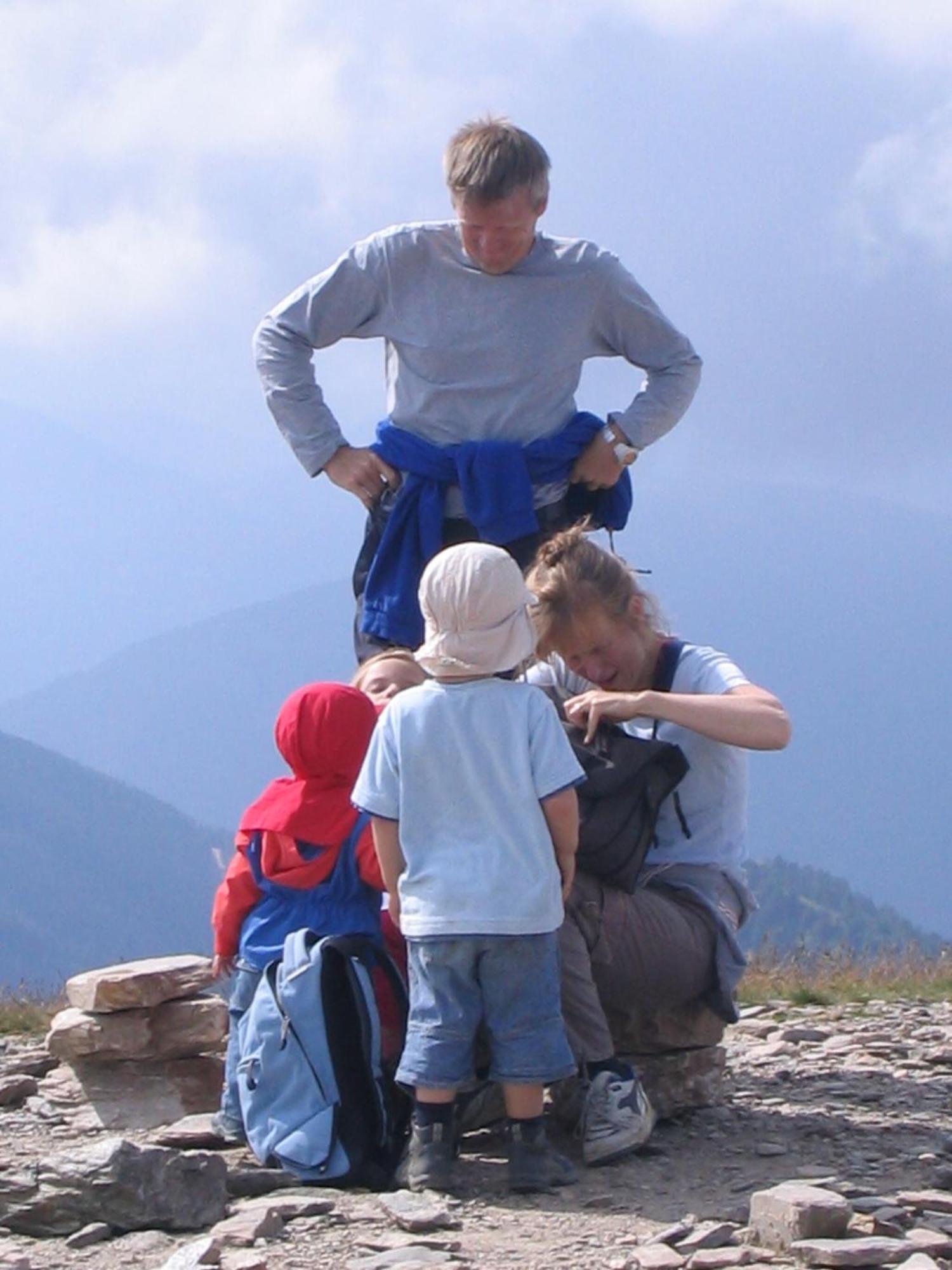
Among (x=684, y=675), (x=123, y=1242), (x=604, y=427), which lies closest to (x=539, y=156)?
(x=604, y=427)

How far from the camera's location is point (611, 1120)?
5109 millimetres

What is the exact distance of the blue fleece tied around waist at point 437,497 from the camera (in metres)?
6.19

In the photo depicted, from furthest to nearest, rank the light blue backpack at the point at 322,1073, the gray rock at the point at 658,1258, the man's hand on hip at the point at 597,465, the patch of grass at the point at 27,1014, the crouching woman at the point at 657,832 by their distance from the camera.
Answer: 1. the patch of grass at the point at 27,1014
2. the man's hand on hip at the point at 597,465
3. the crouching woman at the point at 657,832
4. the light blue backpack at the point at 322,1073
5. the gray rock at the point at 658,1258

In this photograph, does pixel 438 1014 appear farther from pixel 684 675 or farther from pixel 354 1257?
pixel 684 675

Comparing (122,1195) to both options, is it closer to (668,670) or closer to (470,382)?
(668,670)

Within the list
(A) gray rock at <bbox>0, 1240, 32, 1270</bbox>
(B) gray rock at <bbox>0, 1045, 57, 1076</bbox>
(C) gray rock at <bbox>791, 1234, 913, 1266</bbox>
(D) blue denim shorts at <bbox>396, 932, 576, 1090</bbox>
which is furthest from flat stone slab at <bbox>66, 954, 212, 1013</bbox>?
(C) gray rock at <bbox>791, 1234, 913, 1266</bbox>

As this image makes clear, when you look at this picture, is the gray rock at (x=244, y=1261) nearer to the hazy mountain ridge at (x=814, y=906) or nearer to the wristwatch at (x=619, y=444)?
the wristwatch at (x=619, y=444)

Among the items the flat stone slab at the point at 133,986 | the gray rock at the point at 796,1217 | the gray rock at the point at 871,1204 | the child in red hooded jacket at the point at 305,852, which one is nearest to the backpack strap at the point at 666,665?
the child in red hooded jacket at the point at 305,852

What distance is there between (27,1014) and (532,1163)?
516cm

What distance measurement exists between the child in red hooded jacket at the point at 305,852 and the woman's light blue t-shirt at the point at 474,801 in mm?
429

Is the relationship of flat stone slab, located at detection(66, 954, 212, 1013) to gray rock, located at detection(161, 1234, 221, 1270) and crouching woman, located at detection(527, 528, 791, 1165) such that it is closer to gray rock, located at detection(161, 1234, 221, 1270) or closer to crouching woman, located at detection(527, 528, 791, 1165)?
crouching woman, located at detection(527, 528, 791, 1165)

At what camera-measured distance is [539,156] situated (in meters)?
6.03

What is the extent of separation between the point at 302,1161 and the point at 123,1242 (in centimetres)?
69

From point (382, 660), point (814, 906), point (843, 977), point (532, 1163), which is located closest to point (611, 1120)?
point (532, 1163)
